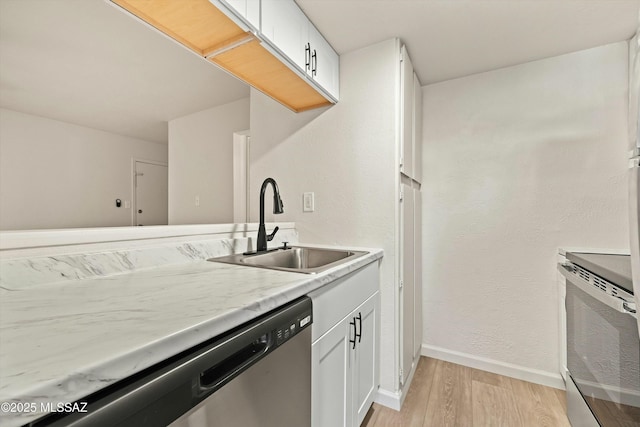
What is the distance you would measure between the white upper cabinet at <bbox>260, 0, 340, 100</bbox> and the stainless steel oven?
155cm

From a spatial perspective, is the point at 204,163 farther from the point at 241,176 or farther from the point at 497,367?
the point at 497,367

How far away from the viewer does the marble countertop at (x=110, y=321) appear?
0.35 meters

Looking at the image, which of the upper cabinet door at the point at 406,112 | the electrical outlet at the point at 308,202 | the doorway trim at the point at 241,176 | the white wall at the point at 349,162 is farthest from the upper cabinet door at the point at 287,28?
the doorway trim at the point at 241,176

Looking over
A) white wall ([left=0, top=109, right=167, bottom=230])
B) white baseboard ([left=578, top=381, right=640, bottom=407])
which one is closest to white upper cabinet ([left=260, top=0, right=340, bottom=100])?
white baseboard ([left=578, top=381, right=640, bottom=407])

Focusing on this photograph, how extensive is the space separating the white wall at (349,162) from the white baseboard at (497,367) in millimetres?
730

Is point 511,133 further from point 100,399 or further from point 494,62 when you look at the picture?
point 100,399

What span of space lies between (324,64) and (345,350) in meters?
1.52

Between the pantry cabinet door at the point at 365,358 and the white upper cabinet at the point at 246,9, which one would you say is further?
the pantry cabinet door at the point at 365,358

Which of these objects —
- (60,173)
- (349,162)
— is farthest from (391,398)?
(60,173)

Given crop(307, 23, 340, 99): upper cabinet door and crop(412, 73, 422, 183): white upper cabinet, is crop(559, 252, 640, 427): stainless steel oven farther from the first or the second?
crop(307, 23, 340, 99): upper cabinet door

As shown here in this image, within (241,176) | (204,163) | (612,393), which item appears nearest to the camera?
(612,393)

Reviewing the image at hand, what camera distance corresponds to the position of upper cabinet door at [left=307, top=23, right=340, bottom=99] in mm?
1500

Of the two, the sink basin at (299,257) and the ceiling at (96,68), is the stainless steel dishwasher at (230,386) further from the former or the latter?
A: the ceiling at (96,68)

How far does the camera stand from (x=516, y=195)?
75.8 inches
